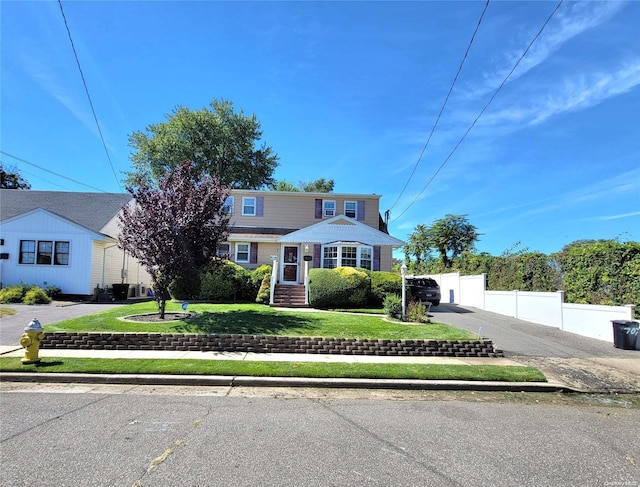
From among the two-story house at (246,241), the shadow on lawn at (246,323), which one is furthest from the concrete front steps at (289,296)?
the shadow on lawn at (246,323)

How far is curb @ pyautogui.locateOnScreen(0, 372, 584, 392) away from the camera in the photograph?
6.77 meters

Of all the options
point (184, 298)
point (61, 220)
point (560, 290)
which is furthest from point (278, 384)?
point (61, 220)

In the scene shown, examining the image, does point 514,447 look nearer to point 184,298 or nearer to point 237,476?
point 237,476

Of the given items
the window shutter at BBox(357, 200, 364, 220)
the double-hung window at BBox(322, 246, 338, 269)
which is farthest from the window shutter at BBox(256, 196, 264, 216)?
the window shutter at BBox(357, 200, 364, 220)

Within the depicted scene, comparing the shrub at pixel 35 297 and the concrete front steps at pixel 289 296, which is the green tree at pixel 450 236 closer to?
the concrete front steps at pixel 289 296

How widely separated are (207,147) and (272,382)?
1250 inches

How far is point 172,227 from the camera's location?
1035 centimetres

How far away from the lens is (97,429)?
4.54m

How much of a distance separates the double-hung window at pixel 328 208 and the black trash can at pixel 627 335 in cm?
1520

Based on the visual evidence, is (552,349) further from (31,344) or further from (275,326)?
(31,344)

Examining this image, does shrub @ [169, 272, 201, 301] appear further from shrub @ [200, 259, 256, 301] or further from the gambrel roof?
the gambrel roof

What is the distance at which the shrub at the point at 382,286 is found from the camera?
633 inches

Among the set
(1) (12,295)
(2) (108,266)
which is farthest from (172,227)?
(2) (108,266)

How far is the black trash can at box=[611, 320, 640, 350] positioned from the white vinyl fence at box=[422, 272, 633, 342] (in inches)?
25.1
